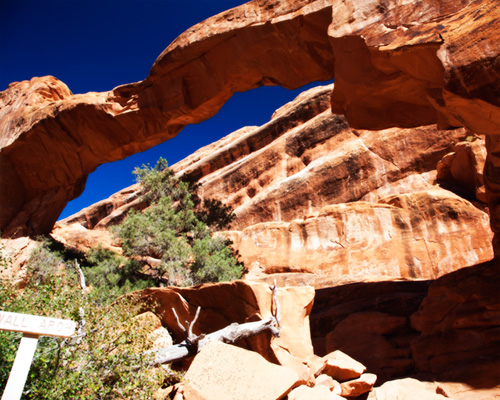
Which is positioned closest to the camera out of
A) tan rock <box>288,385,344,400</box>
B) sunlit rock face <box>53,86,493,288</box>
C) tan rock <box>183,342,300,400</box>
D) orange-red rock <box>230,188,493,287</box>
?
tan rock <box>183,342,300,400</box>

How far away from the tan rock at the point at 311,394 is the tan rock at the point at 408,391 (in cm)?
149

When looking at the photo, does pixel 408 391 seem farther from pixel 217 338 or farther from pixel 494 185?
pixel 494 185

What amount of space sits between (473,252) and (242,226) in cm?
1726

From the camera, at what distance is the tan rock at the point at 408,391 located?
7.19 meters

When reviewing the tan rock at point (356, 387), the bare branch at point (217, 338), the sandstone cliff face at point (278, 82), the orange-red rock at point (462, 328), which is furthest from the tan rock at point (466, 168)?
the bare branch at point (217, 338)

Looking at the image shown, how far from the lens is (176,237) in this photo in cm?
1628

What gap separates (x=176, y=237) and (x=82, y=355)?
10112 millimetres

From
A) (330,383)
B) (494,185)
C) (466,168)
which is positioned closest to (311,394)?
(330,383)

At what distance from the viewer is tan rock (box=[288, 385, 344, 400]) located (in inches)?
254

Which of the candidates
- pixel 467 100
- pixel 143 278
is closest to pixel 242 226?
pixel 143 278

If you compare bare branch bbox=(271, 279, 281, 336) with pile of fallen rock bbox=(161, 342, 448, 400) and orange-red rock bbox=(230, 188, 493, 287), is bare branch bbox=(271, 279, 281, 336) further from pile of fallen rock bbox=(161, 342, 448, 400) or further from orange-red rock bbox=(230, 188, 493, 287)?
orange-red rock bbox=(230, 188, 493, 287)

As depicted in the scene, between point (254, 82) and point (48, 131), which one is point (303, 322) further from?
point (48, 131)

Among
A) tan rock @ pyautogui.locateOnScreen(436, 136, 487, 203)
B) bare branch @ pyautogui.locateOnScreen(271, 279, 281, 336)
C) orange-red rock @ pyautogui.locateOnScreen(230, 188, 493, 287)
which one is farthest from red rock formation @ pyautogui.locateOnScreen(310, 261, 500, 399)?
tan rock @ pyautogui.locateOnScreen(436, 136, 487, 203)

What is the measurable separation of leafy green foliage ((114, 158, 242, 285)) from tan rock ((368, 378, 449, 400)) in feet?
25.4
